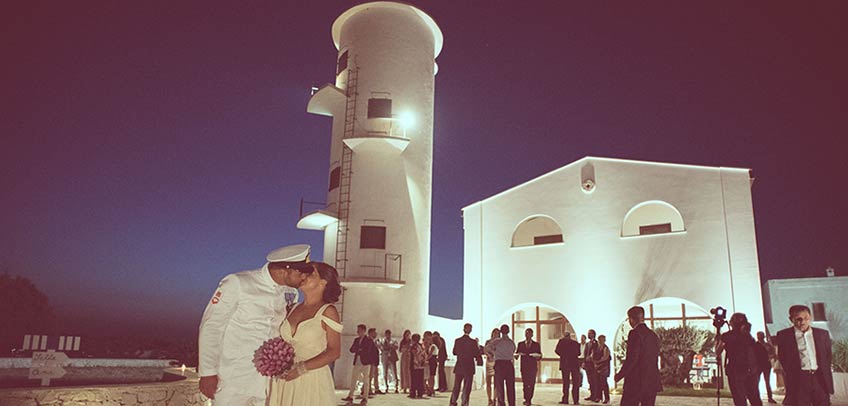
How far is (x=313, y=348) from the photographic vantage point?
4445 millimetres

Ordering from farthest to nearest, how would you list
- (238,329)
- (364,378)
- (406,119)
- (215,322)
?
(406,119) < (364,378) < (238,329) < (215,322)

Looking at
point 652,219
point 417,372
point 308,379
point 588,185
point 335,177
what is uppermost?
point 335,177

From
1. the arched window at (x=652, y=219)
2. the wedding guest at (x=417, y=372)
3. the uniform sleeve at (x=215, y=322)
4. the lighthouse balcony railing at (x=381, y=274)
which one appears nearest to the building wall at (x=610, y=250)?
the arched window at (x=652, y=219)

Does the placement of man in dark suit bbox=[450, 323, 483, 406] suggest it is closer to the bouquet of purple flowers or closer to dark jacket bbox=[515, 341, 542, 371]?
dark jacket bbox=[515, 341, 542, 371]

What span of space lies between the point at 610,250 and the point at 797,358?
537 inches

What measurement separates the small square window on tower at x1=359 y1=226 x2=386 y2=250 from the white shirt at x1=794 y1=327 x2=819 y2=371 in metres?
14.7

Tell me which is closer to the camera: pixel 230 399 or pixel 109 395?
pixel 230 399

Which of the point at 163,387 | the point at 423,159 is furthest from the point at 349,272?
the point at 163,387

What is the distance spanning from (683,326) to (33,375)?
16.8 meters

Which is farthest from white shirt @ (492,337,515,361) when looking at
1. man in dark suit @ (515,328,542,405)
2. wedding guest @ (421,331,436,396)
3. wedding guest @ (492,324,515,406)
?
wedding guest @ (421,331,436,396)

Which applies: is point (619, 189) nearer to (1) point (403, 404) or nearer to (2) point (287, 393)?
(1) point (403, 404)

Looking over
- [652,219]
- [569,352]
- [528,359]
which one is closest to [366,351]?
[528,359]

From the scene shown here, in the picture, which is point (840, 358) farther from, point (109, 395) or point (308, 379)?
point (109, 395)

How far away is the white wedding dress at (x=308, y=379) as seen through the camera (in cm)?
439
